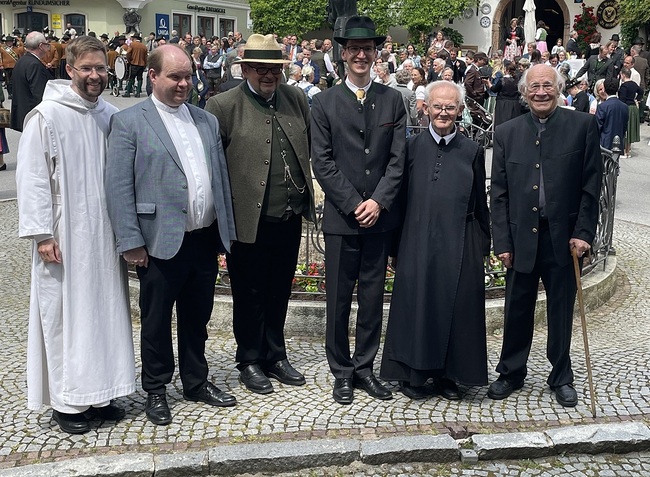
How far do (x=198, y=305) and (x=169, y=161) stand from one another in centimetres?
86

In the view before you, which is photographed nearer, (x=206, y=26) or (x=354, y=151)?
(x=354, y=151)

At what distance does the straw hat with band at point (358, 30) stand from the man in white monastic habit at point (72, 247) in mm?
1358

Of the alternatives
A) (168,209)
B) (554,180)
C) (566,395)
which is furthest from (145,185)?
(566,395)

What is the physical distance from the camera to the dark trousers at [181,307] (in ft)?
14.8

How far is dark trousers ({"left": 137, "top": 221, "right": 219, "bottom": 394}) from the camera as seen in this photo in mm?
4523

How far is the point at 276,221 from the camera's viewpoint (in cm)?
486

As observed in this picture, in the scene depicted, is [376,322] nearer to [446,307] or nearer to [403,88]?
[446,307]

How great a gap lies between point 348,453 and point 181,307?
126cm

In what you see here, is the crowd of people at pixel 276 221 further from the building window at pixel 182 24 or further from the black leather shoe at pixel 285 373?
the building window at pixel 182 24

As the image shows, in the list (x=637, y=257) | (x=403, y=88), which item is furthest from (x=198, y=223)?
(x=403, y=88)

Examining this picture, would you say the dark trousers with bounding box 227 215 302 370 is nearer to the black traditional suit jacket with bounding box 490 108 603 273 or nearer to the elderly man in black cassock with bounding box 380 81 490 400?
the elderly man in black cassock with bounding box 380 81 490 400

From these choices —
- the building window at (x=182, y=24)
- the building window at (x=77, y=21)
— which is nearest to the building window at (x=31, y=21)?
the building window at (x=77, y=21)

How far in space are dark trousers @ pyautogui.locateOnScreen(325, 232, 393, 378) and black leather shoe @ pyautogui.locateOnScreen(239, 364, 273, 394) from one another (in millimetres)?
418

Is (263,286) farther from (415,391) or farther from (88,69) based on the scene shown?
(88,69)
